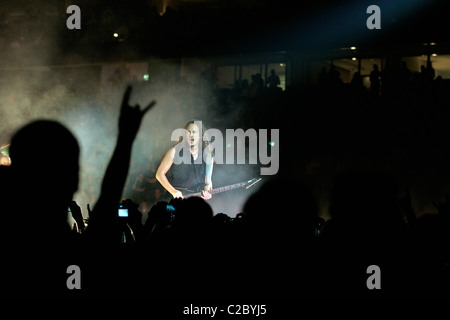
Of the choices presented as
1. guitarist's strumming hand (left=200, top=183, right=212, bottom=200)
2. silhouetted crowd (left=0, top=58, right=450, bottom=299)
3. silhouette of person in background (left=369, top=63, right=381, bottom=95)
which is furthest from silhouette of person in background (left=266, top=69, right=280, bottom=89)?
silhouetted crowd (left=0, top=58, right=450, bottom=299)

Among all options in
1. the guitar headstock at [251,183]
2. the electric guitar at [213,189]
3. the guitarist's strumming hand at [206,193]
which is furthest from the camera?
the guitar headstock at [251,183]

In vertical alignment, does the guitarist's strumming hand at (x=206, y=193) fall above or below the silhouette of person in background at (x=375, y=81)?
below

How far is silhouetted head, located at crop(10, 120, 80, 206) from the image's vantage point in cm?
154

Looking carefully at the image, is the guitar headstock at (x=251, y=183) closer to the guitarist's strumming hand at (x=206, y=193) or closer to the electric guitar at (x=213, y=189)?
the electric guitar at (x=213, y=189)

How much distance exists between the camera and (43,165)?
1.64 metres

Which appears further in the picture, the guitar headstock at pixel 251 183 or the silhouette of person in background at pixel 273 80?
the silhouette of person in background at pixel 273 80

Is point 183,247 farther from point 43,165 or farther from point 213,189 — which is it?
point 213,189

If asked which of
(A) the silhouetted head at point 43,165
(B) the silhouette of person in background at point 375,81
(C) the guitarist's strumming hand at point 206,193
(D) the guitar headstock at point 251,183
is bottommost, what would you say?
(C) the guitarist's strumming hand at point 206,193

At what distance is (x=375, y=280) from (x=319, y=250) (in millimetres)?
330

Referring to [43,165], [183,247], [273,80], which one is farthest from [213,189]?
[43,165]

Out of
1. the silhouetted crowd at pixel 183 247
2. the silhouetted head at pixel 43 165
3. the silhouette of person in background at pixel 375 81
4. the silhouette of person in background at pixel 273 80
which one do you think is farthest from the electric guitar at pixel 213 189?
the silhouetted head at pixel 43 165

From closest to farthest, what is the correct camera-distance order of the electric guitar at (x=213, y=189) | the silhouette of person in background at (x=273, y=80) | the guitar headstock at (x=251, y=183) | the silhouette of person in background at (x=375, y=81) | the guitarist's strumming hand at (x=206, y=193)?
1. the electric guitar at (x=213, y=189)
2. the guitarist's strumming hand at (x=206, y=193)
3. the guitar headstock at (x=251, y=183)
4. the silhouette of person in background at (x=375, y=81)
5. the silhouette of person in background at (x=273, y=80)

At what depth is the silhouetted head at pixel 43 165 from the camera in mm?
1544
